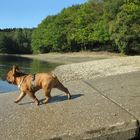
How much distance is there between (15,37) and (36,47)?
2716 centimetres

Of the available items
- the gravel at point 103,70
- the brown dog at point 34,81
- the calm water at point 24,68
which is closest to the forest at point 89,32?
the calm water at point 24,68

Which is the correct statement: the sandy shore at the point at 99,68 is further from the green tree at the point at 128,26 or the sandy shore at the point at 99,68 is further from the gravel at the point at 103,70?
the green tree at the point at 128,26

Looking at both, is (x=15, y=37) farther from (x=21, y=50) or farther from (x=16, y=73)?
(x=16, y=73)

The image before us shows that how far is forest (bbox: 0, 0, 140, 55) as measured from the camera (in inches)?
1980

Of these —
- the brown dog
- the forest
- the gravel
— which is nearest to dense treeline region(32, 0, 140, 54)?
the forest

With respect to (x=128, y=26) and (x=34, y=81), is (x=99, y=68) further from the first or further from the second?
(x=128, y=26)

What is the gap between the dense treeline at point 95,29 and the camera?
50.2 meters

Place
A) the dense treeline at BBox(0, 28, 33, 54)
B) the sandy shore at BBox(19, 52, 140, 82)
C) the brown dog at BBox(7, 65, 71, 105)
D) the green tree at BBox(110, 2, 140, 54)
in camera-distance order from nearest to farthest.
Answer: the brown dog at BBox(7, 65, 71, 105)
the sandy shore at BBox(19, 52, 140, 82)
the green tree at BBox(110, 2, 140, 54)
the dense treeline at BBox(0, 28, 33, 54)

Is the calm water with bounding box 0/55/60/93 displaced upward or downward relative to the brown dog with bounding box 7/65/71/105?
downward

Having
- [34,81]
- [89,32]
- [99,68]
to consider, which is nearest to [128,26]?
[89,32]

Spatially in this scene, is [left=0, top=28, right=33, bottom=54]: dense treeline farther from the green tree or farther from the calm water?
the green tree

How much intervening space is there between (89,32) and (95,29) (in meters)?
4.89

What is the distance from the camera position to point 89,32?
71.2 metres

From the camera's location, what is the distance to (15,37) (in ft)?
409
